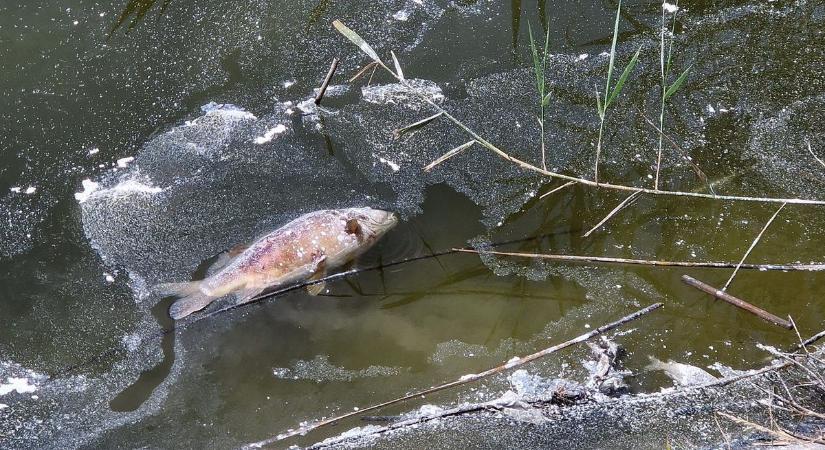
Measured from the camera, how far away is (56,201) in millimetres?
3775

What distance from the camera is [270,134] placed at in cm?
407

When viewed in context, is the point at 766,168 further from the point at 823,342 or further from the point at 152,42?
the point at 152,42

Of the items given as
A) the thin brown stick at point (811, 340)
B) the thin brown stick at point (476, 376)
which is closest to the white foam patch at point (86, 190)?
the thin brown stick at point (476, 376)

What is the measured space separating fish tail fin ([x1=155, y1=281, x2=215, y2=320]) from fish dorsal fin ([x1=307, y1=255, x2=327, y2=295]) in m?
0.41

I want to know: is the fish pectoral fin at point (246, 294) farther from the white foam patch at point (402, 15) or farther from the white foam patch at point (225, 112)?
the white foam patch at point (402, 15)

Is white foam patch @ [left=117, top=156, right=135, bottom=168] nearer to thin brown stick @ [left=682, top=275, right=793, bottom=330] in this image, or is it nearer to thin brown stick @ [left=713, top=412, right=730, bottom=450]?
thin brown stick @ [left=682, top=275, right=793, bottom=330]

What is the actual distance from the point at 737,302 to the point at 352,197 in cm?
172

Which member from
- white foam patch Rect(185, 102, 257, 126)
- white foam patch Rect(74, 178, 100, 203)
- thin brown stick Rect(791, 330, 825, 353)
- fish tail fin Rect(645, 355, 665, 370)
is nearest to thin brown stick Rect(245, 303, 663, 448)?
fish tail fin Rect(645, 355, 665, 370)

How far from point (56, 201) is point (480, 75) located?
2200mm

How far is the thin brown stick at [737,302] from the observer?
317 centimetres

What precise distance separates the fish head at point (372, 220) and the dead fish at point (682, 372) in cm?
125

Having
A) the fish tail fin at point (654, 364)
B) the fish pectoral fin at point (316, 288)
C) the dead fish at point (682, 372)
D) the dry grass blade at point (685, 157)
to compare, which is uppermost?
the dry grass blade at point (685, 157)

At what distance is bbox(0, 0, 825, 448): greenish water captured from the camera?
3.13 metres

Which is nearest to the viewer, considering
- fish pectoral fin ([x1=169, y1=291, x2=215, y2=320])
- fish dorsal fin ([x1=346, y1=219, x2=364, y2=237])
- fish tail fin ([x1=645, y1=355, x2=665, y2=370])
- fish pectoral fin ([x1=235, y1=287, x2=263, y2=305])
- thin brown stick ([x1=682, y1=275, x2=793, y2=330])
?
fish tail fin ([x1=645, y1=355, x2=665, y2=370])
